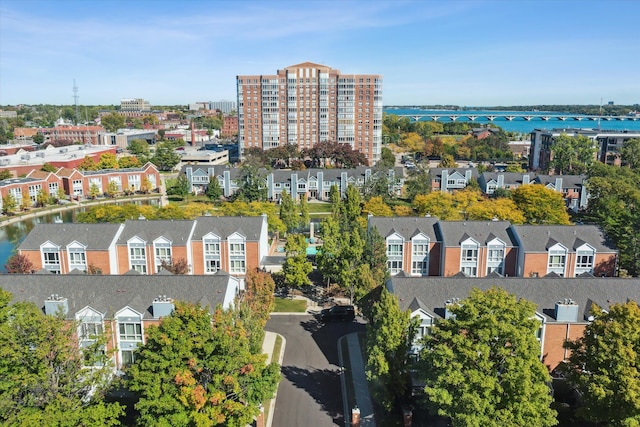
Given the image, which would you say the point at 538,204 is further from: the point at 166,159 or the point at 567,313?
the point at 166,159

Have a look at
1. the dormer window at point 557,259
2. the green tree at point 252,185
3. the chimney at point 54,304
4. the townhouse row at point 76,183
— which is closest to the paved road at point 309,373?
the chimney at point 54,304

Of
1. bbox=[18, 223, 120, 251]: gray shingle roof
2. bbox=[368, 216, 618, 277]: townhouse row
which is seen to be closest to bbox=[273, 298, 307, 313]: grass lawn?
bbox=[368, 216, 618, 277]: townhouse row

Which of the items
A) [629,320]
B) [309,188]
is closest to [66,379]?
[629,320]

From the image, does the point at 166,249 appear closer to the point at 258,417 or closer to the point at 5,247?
the point at 258,417

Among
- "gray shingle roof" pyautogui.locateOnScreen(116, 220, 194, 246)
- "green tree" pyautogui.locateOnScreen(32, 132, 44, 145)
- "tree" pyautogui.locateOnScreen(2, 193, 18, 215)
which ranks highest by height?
"green tree" pyautogui.locateOnScreen(32, 132, 44, 145)

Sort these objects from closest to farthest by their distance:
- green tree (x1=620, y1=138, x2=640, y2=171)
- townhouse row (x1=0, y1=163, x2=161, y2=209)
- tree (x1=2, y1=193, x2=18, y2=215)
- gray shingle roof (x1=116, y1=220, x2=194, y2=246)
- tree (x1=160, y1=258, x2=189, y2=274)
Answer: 1. tree (x1=160, y1=258, x2=189, y2=274)
2. gray shingle roof (x1=116, y1=220, x2=194, y2=246)
3. tree (x1=2, y1=193, x2=18, y2=215)
4. townhouse row (x1=0, y1=163, x2=161, y2=209)
5. green tree (x1=620, y1=138, x2=640, y2=171)

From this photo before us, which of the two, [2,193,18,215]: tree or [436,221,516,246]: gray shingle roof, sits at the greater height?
[436,221,516,246]: gray shingle roof

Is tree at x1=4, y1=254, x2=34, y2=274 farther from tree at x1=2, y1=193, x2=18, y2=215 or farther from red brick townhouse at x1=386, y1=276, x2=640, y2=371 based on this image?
tree at x1=2, y1=193, x2=18, y2=215

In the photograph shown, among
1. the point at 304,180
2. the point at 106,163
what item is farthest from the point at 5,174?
the point at 304,180
